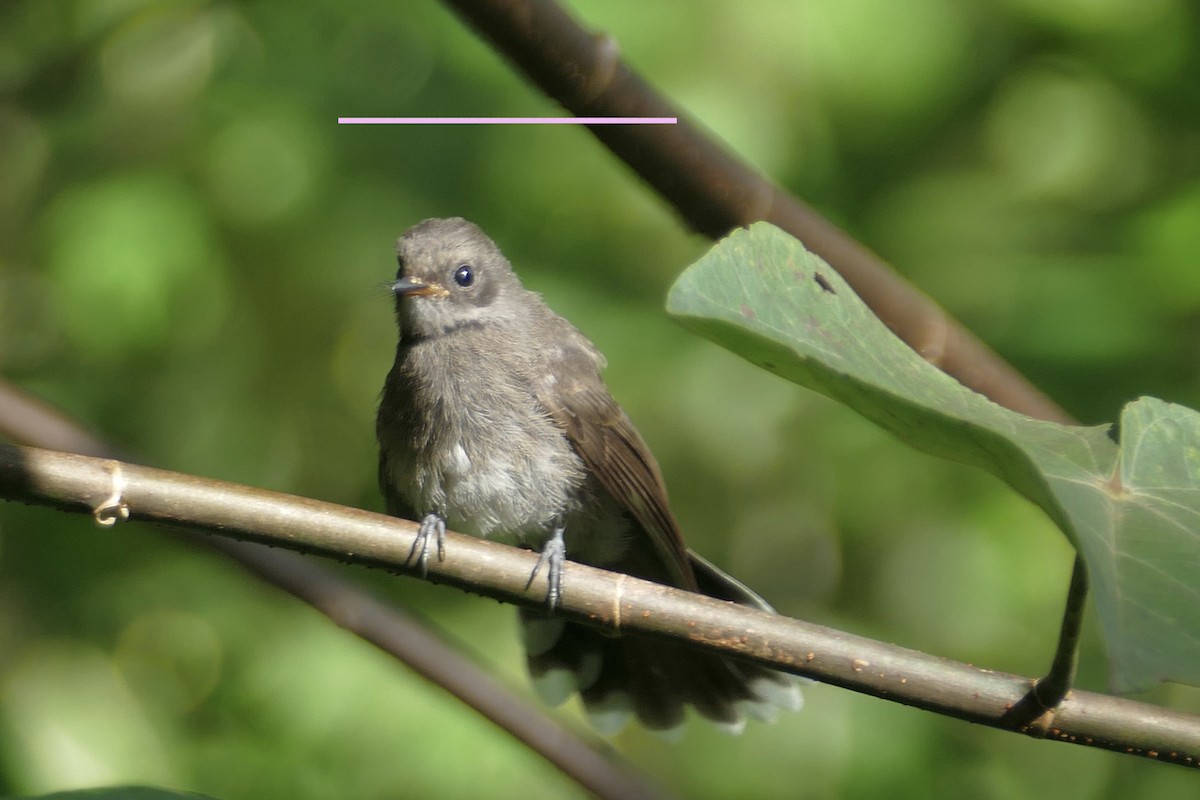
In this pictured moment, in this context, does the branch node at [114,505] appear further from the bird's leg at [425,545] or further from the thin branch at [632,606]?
the bird's leg at [425,545]

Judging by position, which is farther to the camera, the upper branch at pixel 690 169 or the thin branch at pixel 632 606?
the upper branch at pixel 690 169

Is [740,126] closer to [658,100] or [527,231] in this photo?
[527,231]

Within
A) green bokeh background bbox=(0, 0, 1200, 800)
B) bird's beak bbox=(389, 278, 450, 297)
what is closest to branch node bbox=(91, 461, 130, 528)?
green bokeh background bbox=(0, 0, 1200, 800)

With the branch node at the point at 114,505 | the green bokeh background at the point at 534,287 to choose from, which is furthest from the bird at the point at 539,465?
the branch node at the point at 114,505

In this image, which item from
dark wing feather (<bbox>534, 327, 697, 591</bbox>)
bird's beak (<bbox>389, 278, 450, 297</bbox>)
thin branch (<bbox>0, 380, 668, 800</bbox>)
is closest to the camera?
thin branch (<bbox>0, 380, 668, 800</bbox>)

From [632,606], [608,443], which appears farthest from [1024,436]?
[608,443]

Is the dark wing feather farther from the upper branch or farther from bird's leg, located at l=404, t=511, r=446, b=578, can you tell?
bird's leg, located at l=404, t=511, r=446, b=578
